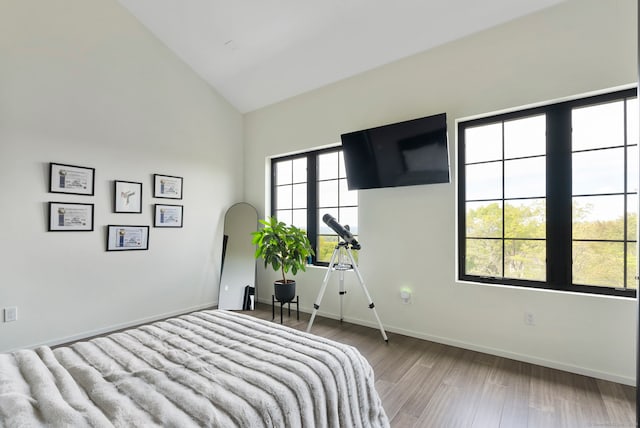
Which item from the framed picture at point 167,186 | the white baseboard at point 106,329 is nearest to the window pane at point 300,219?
the framed picture at point 167,186

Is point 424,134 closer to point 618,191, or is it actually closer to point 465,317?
point 618,191

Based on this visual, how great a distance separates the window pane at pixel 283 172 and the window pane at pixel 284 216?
0.44m

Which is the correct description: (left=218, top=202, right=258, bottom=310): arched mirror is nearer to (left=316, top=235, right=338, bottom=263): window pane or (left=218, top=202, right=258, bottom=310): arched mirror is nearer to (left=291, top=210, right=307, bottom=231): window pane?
(left=291, top=210, right=307, bottom=231): window pane

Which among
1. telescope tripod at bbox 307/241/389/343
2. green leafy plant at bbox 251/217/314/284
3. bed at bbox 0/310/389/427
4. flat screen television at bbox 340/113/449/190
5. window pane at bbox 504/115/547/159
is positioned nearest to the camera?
bed at bbox 0/310/389/427

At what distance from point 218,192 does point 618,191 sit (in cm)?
429

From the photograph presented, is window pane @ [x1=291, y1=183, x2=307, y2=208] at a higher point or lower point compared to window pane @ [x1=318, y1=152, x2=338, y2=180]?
lower

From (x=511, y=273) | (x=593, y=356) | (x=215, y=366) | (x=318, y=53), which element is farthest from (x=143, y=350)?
(x=318, y=53)

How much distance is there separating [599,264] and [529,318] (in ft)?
2.17

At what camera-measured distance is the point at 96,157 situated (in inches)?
126

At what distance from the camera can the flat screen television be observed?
2.85 metres

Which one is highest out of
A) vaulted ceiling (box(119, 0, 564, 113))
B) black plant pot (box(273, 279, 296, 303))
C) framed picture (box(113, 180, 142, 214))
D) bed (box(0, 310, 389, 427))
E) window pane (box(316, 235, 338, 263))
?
vaulted ceiling (box(119, 0, 564, 113))

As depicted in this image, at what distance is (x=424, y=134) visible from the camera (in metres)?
2.91

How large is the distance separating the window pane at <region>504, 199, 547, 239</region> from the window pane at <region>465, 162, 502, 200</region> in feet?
0.54

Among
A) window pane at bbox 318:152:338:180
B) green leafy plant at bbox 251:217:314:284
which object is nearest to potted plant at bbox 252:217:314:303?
green leafy plant at bbox 251:217:314:284
